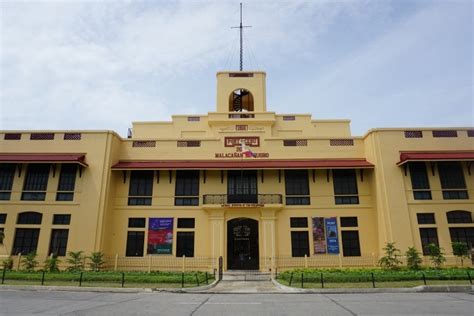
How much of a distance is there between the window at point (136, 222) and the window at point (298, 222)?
11.0m

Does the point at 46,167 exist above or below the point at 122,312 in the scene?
above

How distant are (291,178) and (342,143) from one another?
5009 millimetres

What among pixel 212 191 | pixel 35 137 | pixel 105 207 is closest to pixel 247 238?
pixel 212 191

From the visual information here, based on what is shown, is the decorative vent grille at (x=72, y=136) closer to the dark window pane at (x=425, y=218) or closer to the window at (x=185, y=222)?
the window at (x=185, y=222)

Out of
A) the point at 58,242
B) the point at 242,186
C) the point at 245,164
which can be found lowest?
the point at 58,242

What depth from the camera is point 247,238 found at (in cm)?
2389

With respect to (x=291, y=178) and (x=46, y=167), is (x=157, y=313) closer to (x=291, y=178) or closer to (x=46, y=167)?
(x=291, y=178)

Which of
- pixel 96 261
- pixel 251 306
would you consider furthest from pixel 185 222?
pixel 251 306

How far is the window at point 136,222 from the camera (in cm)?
2418

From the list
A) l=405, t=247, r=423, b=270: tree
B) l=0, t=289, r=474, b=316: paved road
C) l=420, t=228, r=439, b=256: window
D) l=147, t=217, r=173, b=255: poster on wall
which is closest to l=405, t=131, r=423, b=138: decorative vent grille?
l=420, t=228, r=439, b=256: window

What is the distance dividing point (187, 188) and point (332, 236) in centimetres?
1127

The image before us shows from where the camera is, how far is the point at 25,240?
75.0ft

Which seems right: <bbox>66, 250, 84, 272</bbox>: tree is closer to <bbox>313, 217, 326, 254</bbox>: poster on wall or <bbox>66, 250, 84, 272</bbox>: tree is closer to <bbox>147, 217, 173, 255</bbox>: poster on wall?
<bbox>147, 217, 173, 255</bbox>: poster on wall

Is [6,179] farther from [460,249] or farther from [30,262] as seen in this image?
[460,249]
